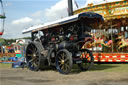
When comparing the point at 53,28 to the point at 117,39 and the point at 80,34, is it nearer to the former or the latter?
the point at 80,34

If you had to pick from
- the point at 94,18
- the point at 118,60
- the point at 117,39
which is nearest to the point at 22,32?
the point at 94,18

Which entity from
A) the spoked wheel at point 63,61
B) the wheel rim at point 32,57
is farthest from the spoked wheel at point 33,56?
the spoked wheel at point 63,61

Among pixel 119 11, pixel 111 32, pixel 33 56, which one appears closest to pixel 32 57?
pixel 33 56

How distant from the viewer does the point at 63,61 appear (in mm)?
8719

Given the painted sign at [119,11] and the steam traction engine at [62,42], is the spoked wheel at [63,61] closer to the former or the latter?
the steam traction engine at [62,42]

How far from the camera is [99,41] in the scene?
16391 mm

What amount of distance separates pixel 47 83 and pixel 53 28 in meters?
3.92

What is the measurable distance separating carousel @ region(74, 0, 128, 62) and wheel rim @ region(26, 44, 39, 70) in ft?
14.0

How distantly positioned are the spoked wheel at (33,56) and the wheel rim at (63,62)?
1235 mm

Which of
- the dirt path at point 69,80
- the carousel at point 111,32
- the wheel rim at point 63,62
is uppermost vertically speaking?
the carousel at point 111,32

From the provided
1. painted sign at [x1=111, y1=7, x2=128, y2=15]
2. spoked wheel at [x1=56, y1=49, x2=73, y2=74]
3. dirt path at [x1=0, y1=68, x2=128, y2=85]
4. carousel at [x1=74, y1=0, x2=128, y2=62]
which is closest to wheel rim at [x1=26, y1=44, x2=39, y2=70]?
spoked wheel at [x1=56, y1=49, x2=73, y2=74]

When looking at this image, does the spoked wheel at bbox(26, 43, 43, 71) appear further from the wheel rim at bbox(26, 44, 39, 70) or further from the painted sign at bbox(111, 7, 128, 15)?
the painted sign at bbox(111, 7, 128, 15)

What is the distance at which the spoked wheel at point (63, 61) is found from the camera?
835cm

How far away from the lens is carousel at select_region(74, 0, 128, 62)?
13289 millimetres
